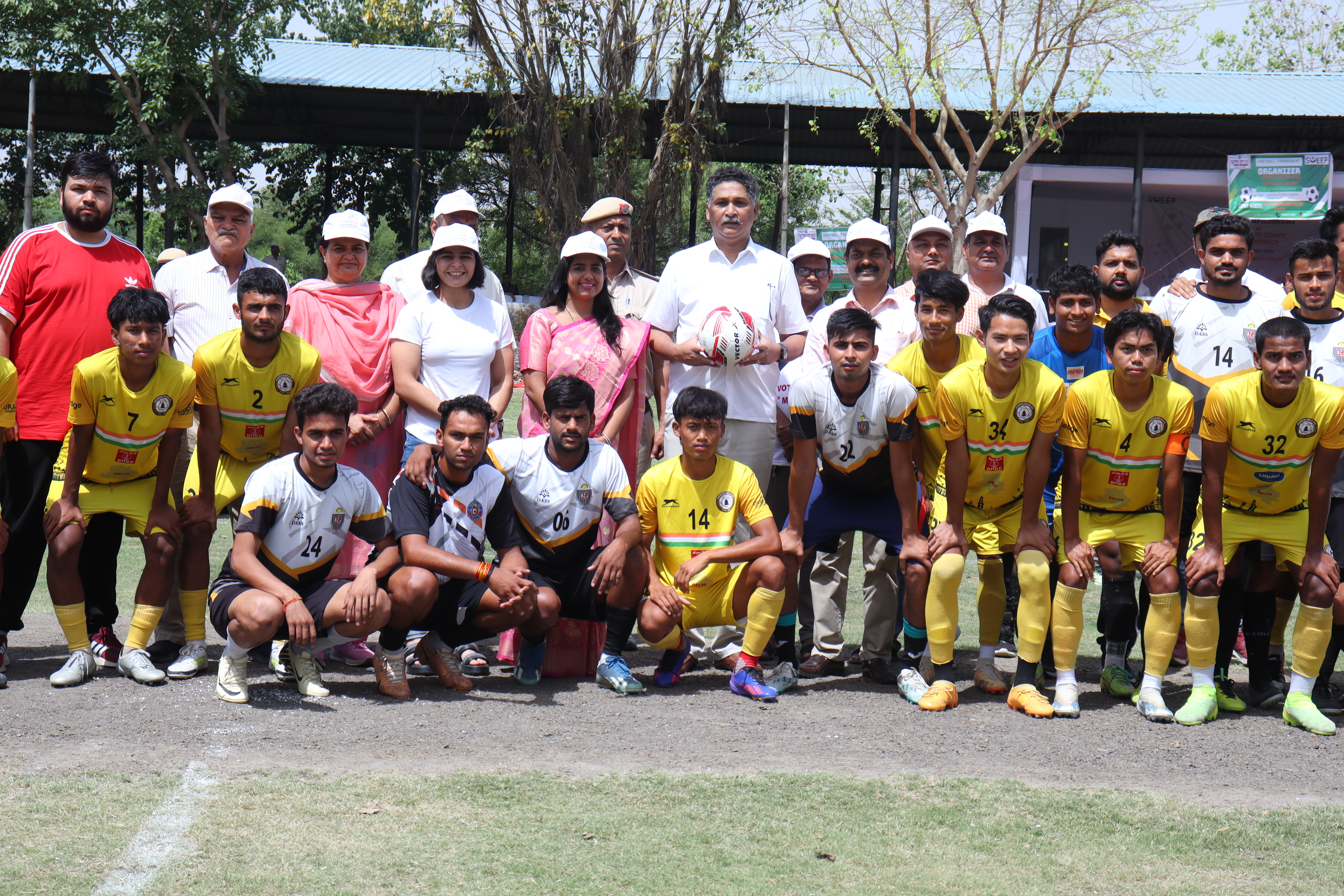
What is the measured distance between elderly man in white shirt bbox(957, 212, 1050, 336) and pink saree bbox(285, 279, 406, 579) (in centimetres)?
294

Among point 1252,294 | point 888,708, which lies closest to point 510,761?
point 888,708

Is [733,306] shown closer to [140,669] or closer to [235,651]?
[235,651]

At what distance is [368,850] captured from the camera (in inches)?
135

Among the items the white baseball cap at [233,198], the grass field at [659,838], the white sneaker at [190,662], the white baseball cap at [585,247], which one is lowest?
the grass field at [659,838]

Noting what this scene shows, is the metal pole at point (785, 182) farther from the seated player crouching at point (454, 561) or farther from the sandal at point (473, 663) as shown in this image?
the seated player crouching at point (454, 561)

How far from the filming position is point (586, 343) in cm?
592

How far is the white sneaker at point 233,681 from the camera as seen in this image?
4934mm

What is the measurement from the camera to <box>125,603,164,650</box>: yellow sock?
5270 mm

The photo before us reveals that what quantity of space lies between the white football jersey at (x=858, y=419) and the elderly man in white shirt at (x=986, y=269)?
0.89 meters

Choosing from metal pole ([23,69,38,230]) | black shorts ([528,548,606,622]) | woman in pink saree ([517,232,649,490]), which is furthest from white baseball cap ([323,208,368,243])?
metal pole ([23,69,38,230])

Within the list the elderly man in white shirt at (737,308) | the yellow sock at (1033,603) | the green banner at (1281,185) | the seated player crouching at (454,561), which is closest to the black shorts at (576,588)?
the seated player crouching at (454,561)

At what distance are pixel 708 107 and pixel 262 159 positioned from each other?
51.5 feet

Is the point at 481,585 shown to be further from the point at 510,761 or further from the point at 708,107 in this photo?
the point at 708,107

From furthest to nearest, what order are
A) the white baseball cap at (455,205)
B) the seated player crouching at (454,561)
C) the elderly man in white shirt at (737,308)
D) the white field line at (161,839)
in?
the white baseball cap at (455,205) → the elderly man in white shirt at (737,308) → the seated player crouching at (454,561) → the white field line at (161,839)
